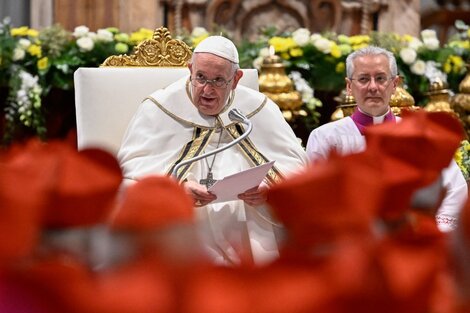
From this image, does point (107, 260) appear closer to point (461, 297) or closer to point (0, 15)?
point (461, 297)

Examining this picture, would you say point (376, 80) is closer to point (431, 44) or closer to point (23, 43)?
point (431, 44)

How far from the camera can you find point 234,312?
17.7 inches

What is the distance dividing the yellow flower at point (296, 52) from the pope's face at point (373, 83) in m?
1.62

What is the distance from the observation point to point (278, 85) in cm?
568

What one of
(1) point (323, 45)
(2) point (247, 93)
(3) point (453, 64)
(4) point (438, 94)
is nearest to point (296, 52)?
(1) point (323, 45)

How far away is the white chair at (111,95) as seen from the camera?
438 centimetres

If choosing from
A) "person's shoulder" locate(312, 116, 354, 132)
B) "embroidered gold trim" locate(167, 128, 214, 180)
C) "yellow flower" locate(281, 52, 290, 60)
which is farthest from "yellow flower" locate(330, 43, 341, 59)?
"embroidered gold trim" locate(167, 128, 214, 180)

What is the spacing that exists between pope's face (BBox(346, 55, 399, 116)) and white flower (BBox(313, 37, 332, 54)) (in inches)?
62.1

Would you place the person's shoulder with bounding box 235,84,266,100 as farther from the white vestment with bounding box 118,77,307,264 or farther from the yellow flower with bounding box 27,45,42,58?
the yellow flower with bounding box 27,45,42,58

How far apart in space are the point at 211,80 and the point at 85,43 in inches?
89.2

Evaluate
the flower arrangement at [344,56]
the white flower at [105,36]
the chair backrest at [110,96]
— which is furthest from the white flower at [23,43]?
the chair backrest at [110,96]

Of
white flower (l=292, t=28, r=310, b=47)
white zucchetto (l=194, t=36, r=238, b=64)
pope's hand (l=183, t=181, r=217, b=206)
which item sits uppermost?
white zucchetto (l=194, t=36, r=238, b=64)

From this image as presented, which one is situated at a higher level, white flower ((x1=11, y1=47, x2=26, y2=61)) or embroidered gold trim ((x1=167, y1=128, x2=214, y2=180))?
white flower ((x1=11, y1=47, x2=26, y2=61))

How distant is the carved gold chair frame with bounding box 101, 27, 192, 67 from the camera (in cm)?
476
